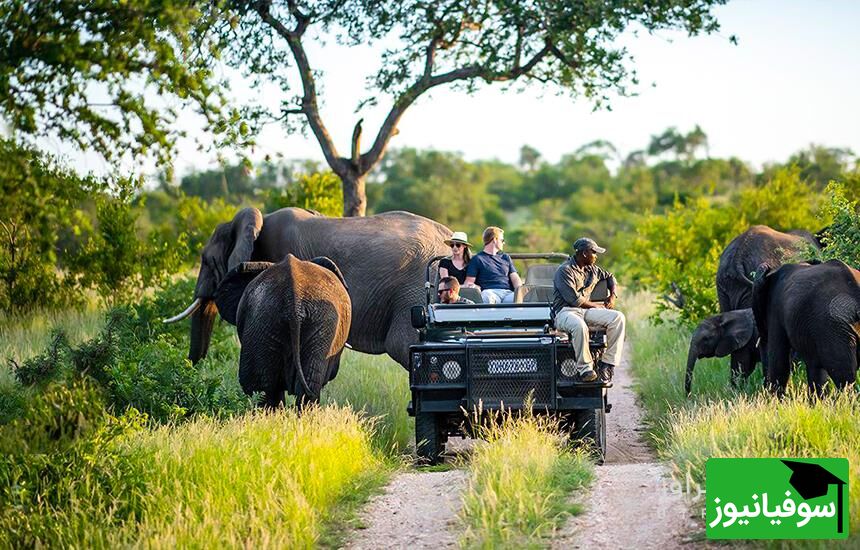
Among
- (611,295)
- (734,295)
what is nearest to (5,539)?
(611,295)

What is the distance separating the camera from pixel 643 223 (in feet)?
89.4

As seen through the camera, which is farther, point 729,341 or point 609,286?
point 729,341

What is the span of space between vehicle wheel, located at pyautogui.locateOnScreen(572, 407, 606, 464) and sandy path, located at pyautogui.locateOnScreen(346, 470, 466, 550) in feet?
4.75

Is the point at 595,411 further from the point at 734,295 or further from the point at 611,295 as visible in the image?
the point at 734,295

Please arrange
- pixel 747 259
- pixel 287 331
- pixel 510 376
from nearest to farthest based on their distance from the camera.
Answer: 1. pixel 510 376
2. pixel 287 331
3. pixel 747 259

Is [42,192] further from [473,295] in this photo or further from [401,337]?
[401,337]

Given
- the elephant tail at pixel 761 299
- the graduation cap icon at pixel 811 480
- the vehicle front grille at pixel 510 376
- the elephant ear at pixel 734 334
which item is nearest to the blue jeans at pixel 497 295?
the vehicle front grille at pixel 510 376

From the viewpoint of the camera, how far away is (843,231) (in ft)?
46.5

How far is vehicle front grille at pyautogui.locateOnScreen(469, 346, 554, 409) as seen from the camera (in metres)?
10.8

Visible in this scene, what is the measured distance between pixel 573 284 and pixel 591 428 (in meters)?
1.20

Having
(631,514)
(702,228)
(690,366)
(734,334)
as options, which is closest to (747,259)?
(734,334)

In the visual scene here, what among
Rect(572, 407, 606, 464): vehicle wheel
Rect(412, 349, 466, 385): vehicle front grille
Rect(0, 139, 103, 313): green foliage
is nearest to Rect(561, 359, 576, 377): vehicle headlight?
Rect(572, 407, 606, 464): vehicle wheel

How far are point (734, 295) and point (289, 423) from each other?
7.93 m

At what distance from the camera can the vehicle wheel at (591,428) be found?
10984mm
